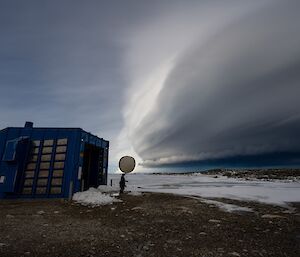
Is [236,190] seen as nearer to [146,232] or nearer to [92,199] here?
[92,199]

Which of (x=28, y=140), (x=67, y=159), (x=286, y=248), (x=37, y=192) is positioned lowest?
(x=286, y=248)

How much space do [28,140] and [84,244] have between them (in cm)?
1284

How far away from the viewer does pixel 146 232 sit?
8.45 meters

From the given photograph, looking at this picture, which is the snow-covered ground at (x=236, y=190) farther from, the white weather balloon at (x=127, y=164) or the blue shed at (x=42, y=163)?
the blue shed at (x=42, y=163)

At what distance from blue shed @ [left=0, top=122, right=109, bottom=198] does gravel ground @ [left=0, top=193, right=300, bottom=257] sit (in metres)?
3.95

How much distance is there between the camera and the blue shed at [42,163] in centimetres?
1669

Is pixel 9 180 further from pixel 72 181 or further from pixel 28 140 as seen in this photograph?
pixel 72 181

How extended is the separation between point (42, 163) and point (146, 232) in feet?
37.4

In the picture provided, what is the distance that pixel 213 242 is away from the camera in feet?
24.3

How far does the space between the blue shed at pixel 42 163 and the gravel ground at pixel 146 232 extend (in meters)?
3.95

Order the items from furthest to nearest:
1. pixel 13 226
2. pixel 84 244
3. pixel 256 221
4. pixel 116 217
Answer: pixel 116 217 < pixel 256 221 < pixel 13 226 < pixel 84 244

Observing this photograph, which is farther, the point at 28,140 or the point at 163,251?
the point at 28,140

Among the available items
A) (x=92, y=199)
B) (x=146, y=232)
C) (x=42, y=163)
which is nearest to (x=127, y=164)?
(x=92, y=199)

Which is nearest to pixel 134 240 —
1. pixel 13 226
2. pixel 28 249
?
pixel 28 249
